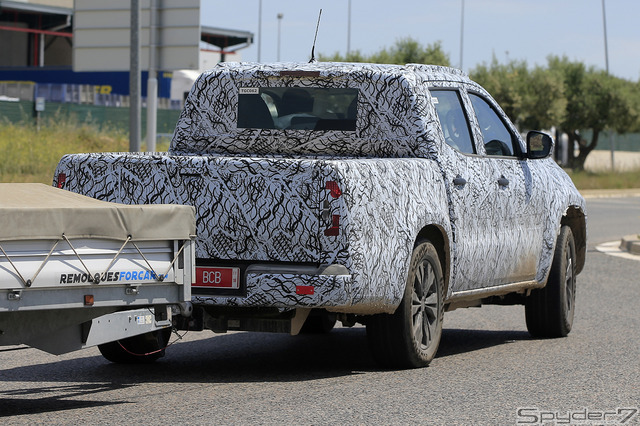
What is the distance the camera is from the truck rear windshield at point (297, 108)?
369 inches

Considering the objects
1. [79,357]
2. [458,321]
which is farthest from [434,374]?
[458,321]

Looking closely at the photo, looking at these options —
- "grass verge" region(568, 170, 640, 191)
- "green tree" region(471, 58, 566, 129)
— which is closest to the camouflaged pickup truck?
"grass verge" region(568, 170, 640, 191)

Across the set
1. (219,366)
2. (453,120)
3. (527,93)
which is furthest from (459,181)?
(527,93)

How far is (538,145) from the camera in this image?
34.6ft

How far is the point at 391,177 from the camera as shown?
831cm

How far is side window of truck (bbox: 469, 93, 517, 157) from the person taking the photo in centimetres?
1007

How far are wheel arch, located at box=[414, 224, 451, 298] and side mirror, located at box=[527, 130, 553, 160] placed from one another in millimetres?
1665

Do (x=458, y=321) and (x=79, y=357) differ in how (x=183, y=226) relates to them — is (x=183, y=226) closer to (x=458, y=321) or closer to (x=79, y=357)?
(x=79, y=357)

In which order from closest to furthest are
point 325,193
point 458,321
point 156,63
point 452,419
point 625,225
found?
1. point 452,419
2. point 325,193
3. point 458,321
4. point 156,63
5. point 625,225

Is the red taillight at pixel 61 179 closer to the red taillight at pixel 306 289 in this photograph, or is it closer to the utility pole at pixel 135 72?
the red taillight at pixel 306 289

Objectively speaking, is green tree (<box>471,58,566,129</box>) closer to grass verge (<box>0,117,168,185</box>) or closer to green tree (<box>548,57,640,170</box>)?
green tree (<box>548,57,640,170</box>)

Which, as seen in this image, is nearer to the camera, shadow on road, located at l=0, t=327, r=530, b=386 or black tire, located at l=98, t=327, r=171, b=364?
shadow on road, located at l=0, t=327, r=530, b=386

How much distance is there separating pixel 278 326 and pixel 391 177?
122 cm

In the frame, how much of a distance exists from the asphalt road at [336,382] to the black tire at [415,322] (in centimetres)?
12
